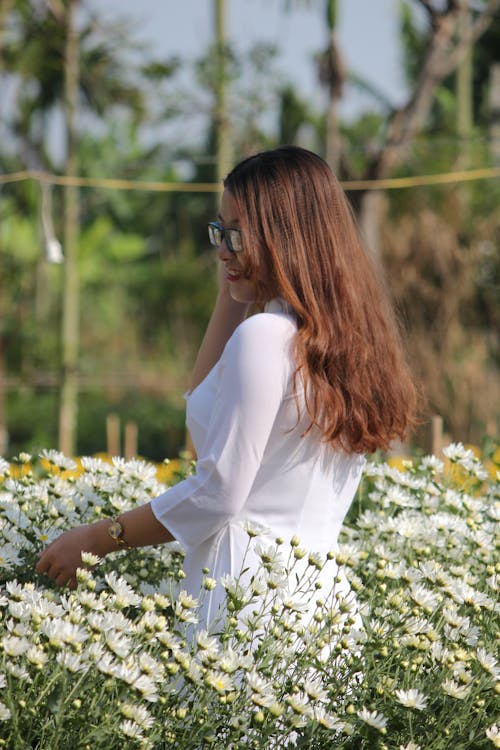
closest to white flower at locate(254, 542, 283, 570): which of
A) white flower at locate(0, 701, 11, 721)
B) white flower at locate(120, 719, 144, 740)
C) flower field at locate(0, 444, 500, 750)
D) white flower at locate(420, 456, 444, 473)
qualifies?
flower field at locate(0, 444, 500, 750)

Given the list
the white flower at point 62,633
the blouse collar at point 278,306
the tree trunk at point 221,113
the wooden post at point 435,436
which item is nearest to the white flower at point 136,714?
the white flower at point 62,633

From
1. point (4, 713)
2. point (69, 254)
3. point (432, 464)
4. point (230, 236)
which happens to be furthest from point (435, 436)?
point (69, 254)

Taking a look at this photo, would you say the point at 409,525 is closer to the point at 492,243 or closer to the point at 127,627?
the point at 127,627

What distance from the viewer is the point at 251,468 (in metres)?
1.75

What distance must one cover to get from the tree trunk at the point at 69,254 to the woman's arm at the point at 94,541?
678cm

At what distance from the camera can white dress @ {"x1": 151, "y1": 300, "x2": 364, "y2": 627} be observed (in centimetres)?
173

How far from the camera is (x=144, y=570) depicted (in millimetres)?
2408

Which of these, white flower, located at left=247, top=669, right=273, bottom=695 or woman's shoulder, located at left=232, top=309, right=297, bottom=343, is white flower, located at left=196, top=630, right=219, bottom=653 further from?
woman's shoulder, located at left=232, top=309, right=297, bottom=343

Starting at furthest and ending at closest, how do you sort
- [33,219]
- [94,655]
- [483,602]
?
[33,219] → [483,602] → [94,655]

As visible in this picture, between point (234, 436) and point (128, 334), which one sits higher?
point (234, 436)

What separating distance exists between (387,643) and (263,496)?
35 centimetres

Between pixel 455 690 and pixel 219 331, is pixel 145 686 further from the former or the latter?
pixel 219 331

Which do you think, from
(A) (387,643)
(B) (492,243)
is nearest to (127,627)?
(A) (387,643)

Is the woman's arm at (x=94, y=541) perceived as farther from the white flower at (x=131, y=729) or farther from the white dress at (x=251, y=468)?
the white flower at (x=131, y=729)
